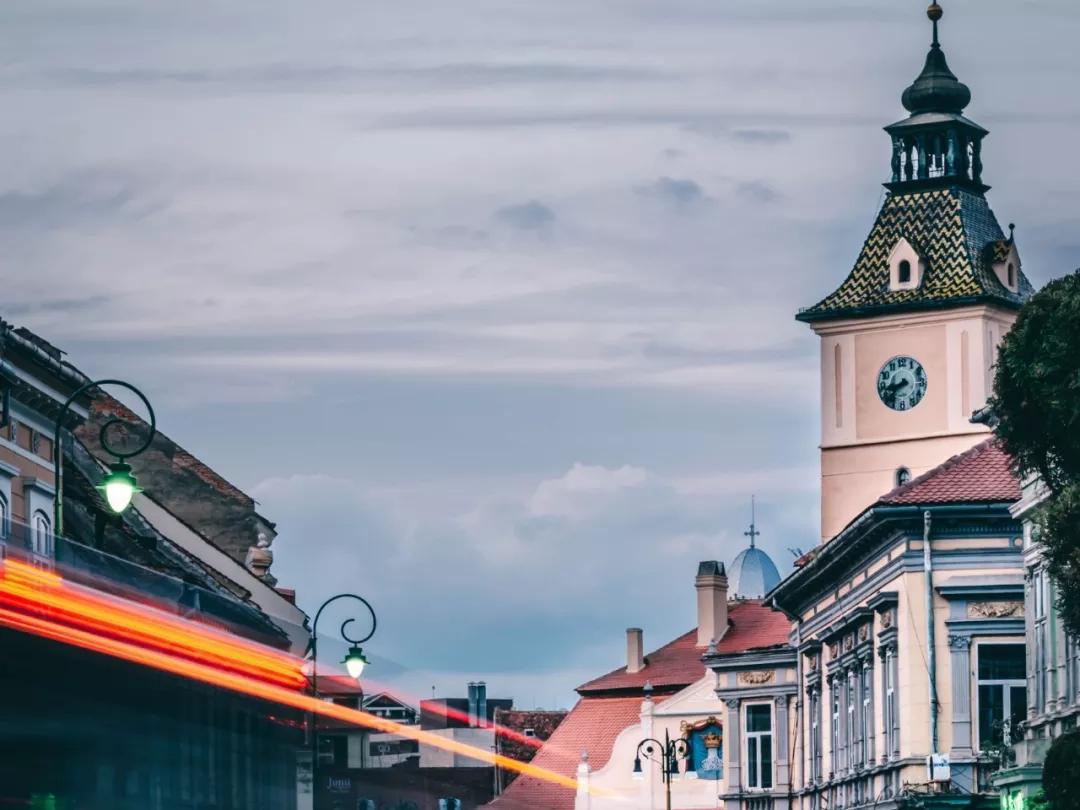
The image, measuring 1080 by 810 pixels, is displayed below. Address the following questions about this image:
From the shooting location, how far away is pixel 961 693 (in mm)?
59469

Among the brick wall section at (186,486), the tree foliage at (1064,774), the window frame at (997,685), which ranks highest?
the brick wall section at (186,486)

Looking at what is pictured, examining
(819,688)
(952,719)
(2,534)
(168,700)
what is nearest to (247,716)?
(168,700)

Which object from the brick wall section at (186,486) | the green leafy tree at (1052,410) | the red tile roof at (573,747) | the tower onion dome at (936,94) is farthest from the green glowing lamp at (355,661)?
the red tile roof at (573,747)

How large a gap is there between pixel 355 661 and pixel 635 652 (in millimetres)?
66498

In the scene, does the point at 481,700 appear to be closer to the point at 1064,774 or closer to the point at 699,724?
the point at 699,724

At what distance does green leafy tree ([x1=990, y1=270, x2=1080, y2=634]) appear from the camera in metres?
39.4

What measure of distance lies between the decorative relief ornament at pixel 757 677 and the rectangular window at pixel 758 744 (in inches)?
28.5

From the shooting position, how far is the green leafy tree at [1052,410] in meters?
39.4

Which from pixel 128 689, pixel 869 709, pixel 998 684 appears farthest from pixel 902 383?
pixel 128 689

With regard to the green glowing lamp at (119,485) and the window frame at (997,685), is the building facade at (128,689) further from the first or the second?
the window frame at (997,685)

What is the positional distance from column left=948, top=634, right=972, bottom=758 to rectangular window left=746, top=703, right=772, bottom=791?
89.8ft

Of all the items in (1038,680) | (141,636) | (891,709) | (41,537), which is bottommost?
(141,636)

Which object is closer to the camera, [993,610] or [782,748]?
[993,610]

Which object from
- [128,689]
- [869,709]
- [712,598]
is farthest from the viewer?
[712,598]
